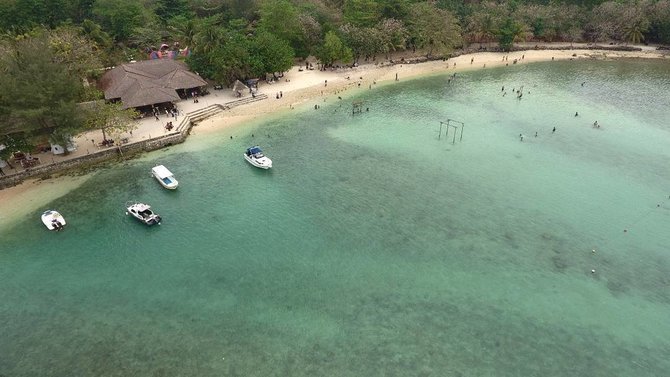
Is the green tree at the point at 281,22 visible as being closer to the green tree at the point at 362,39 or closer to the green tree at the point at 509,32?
the green tree at the point at 362,39

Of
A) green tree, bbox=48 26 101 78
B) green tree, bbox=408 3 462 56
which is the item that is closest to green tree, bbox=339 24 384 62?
green tree, bbox=408 3 462 56

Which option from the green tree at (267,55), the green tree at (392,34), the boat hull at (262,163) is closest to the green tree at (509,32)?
the green tree at (392,34)

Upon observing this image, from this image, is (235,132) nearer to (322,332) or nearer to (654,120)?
(322,332)

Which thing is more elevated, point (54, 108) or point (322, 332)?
point (54, 108)

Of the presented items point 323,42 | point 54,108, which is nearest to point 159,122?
point 54,108

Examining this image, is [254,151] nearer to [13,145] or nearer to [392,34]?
[13,145]

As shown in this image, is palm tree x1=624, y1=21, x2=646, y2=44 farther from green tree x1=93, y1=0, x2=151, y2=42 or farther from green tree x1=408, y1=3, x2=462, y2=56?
green tree x1=93, y1=0, x2=151, y2=42
